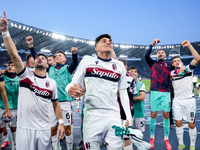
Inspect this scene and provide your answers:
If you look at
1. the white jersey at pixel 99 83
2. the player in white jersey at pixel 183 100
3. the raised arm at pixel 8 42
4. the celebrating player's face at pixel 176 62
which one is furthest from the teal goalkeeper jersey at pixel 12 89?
the celebrating player's face at pixel 176 62

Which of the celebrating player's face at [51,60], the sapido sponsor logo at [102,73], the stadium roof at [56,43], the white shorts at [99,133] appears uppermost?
the stadium roof at [56,43]

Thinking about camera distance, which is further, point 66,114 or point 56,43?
point 56,43

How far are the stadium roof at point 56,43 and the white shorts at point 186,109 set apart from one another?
941 inches

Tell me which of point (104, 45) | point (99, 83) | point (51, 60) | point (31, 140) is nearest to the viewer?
point (99, 83)

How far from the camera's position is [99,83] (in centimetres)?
202

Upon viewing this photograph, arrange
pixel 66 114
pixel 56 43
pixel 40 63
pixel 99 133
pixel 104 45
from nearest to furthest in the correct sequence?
pixel 99 133 < pixel 104 45 < pixel 40 63 < pixel 66 114 < pixel 56 43

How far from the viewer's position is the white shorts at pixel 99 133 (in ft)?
6.21

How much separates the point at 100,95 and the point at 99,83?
0.15 meters

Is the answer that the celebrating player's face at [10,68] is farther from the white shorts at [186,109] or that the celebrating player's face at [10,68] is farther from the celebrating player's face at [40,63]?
the white shorts at [186,109]

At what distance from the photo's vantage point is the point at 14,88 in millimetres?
4238

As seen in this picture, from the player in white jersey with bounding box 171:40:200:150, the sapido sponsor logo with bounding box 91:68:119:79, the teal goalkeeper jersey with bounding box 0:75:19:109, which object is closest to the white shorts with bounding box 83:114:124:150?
the sapido sponsor logo with bounding box 91:68:119:79

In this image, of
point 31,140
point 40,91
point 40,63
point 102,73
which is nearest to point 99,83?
point 102,73

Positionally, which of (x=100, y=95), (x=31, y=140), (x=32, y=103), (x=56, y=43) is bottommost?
(x=31, y=140)

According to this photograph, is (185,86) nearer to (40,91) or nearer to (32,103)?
(40,91)
